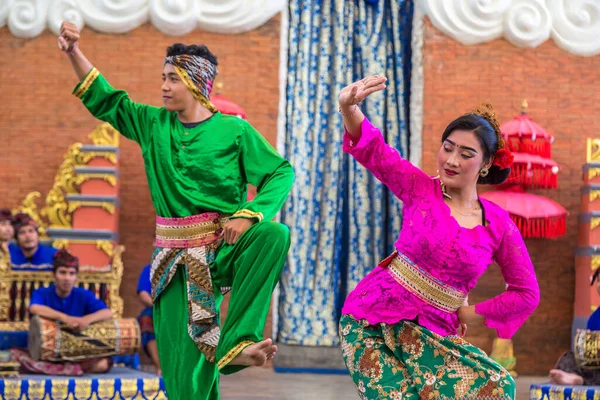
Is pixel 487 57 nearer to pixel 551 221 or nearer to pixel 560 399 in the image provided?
pixel 551 221

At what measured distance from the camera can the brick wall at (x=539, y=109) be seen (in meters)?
7.63

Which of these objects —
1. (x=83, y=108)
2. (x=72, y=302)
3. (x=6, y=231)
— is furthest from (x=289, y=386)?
(x=83, y=108)

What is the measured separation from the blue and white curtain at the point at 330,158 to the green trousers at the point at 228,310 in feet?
13.3

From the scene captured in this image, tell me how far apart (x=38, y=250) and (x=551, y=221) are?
3629 mm

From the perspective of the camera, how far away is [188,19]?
754cm

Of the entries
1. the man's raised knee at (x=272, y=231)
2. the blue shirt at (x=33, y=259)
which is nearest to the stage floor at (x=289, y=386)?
the blue shirt at (x=33, y=259)

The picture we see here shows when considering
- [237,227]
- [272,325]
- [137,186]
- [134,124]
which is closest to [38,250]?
[137,186]

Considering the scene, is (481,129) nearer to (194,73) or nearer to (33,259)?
(194,73)

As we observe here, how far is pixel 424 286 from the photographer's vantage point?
3051 millimetres

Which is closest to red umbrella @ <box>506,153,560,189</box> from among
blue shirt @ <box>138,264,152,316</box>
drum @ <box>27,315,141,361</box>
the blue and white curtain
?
the blue and white curtain

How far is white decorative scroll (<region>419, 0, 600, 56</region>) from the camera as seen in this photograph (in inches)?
300

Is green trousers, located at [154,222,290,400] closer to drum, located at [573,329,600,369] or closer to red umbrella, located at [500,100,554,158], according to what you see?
drum, located at [573,329,600,369]

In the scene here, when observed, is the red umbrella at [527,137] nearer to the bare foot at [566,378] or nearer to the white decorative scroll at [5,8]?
the bare foot at [566,378]

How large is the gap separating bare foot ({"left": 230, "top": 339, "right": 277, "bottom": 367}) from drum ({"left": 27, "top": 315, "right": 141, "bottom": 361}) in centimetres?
256
